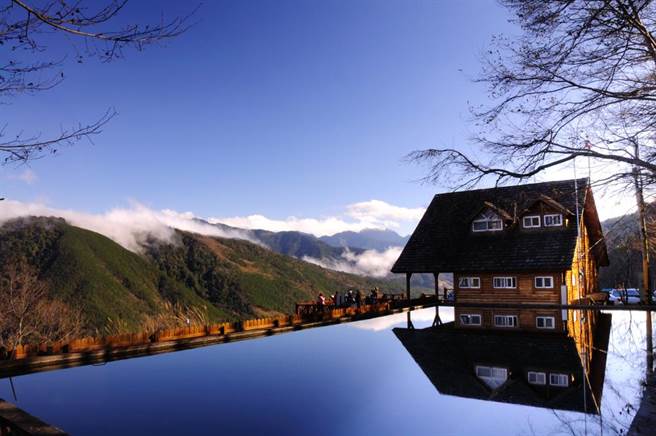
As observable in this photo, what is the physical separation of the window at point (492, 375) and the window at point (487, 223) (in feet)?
45.9

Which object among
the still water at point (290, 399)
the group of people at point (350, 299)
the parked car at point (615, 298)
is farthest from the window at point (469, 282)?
the still water at point (290, 399)

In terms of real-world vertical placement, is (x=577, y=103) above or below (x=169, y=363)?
above

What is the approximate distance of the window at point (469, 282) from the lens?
26.2m

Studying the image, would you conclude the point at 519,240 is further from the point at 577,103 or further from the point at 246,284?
the point at 246,284

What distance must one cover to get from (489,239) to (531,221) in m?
2.30

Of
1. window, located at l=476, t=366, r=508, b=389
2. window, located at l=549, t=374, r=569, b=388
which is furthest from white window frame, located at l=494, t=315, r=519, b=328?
window, located at l=549, t=374, r=569, b=388

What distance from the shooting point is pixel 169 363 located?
45.4 ft

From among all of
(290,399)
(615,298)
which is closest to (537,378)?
(290,399)

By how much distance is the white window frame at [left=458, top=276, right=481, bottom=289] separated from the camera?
26208 millimetres

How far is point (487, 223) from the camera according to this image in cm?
2733

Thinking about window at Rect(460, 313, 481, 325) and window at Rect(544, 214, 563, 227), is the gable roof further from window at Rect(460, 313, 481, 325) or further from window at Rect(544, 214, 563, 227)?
window at Rect(460, 313, 481, 325)

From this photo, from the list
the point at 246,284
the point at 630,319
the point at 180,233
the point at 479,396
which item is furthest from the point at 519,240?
the point at 180,233

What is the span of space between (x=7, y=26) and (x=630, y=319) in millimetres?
26203

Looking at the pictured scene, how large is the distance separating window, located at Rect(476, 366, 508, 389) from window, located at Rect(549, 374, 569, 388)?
1.09m
